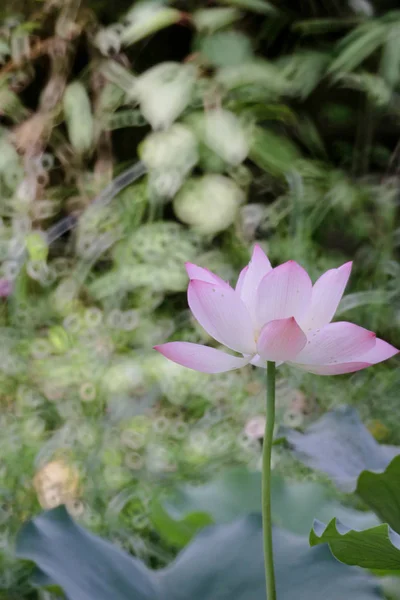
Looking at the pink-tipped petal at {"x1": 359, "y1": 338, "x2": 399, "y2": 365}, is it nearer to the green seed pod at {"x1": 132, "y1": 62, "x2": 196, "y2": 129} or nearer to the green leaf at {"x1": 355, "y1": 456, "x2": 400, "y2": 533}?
the green leaf at {"x1": 355, "y1": 456, "x2": 400, "y2": 533}

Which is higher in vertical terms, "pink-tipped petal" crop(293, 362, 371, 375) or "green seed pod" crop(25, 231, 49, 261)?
"green seed pod" crop(25, 231, 49, 261)

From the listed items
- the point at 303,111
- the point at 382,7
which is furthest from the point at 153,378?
the point at 382,7

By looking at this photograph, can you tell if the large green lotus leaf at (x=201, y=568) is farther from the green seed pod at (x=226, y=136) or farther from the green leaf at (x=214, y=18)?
the green leaf at (x=214, y=18)

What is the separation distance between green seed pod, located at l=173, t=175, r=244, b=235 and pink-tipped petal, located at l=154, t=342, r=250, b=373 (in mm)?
1445

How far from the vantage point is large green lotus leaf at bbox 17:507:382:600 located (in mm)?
545

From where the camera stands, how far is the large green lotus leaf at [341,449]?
2.34 ft

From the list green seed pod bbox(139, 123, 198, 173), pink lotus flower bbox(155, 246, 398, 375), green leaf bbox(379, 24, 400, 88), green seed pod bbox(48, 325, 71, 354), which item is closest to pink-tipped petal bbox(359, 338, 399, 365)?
pink lotus flower bbox(155, 246, 398, 375)

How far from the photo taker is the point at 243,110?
1985 mm

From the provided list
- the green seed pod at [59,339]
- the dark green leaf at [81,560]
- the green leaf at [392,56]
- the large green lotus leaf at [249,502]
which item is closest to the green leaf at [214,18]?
the green leaf at [392,56]

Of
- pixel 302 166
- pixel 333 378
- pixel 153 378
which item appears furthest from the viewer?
pixel 302 166

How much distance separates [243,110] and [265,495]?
5.55ft

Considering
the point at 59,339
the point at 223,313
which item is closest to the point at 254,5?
the point at 59,339

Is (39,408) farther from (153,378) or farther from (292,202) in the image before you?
(292,202)

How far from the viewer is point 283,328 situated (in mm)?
400
